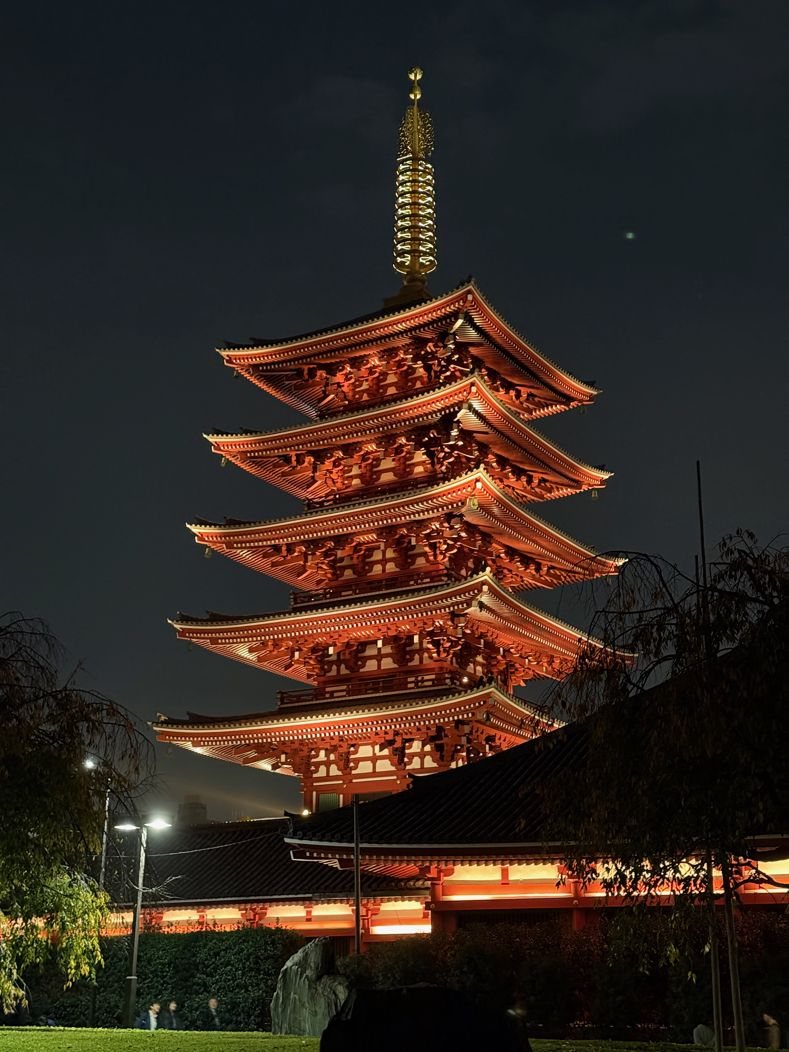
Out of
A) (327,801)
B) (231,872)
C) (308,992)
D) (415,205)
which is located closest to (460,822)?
(308,992)

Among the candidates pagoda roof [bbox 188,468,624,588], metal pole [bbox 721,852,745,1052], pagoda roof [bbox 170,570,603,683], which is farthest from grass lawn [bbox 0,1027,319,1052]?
pagoda roof [bbox 188,468,624,588]

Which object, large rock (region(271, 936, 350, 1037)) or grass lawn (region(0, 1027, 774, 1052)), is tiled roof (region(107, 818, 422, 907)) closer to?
large rock (region(271, 936, 350, 1037))

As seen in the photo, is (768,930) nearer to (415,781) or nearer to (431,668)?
(415,781)

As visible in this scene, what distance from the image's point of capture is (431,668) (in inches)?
1442

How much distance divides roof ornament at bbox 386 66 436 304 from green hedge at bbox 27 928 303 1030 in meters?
21.7

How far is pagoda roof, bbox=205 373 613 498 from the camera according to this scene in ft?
122

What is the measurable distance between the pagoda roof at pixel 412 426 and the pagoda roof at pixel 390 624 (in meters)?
5.36

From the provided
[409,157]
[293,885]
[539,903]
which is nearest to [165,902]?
[293,885]

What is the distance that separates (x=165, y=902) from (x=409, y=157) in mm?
28128

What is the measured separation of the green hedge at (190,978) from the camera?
2784 centimetres

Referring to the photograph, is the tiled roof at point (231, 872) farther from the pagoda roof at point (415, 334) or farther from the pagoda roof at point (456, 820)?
the pagoda roof at point (415, 334)

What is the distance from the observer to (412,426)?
3850 cm

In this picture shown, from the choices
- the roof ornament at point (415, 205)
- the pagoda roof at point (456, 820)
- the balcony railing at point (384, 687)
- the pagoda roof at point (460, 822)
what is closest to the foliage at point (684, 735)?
the pagoda roof at point (460, 822)

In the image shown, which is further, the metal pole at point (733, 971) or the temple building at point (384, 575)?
the temple building at point (384, 575)
